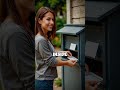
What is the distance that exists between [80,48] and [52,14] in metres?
0.31

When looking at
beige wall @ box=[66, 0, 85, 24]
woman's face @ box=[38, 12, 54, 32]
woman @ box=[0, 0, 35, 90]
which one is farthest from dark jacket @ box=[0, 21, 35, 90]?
beige wall @ box=[66, 0, 85, 24]

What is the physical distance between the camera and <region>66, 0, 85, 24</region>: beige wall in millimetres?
2221

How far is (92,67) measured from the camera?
2188 millimetres

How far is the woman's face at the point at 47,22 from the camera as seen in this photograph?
222 centimetres

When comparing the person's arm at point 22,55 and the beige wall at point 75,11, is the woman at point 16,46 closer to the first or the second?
the person's arm at point 22,55

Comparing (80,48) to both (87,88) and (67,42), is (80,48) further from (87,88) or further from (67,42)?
(87,88)

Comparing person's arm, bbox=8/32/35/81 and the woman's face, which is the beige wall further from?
person's arm, bbox=8/32/35/81

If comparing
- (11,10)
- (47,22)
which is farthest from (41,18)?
(11,10)

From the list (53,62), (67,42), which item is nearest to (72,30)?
(67,42)

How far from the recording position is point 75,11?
2.28 meters

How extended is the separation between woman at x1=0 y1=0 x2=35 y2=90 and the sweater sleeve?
63mm

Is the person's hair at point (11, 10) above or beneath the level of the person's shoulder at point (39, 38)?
above

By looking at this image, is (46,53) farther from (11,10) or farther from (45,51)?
(11,10)

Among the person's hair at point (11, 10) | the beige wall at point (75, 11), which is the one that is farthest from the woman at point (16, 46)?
the beige wall at point (75, 11)
